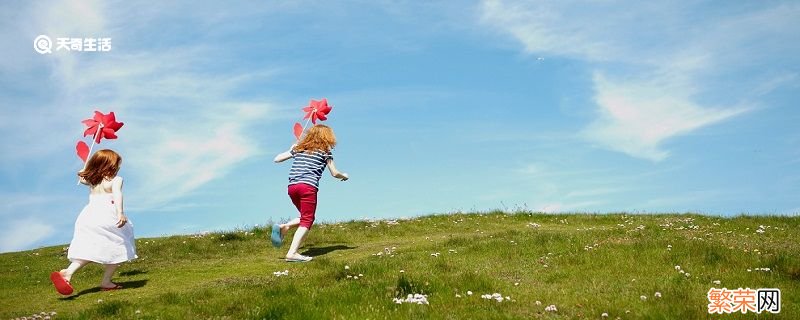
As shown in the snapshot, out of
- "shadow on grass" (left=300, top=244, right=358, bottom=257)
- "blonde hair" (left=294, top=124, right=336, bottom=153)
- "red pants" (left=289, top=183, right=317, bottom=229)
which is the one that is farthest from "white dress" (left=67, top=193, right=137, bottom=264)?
"shadow on grass" (left=300, top=244, right=358, bottom=257)

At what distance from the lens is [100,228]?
14094 mm

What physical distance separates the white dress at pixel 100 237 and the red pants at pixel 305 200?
13.6 feet

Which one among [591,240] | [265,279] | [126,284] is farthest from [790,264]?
[126,284]

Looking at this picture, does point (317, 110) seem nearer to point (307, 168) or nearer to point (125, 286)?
point (307, 168)

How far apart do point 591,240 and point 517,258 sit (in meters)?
2.62

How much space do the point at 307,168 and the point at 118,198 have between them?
454 cm

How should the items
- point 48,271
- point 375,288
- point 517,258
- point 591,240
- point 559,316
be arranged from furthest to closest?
point 48,271
point 591,240
point 517,258
point 375,288
point 559,316

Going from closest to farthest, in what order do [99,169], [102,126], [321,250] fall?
[99,169], [102,126], [321,250]

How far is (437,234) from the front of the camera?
2320 cm

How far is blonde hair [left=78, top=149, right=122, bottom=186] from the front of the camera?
14.6 metres

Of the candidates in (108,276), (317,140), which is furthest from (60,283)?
(317,140)

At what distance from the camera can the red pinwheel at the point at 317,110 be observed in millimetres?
18562

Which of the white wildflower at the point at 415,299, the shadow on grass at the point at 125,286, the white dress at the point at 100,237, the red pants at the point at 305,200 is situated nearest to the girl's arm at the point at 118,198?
the white dress at the point at 100,237

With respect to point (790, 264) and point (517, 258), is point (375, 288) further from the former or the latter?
point (790, 264)
